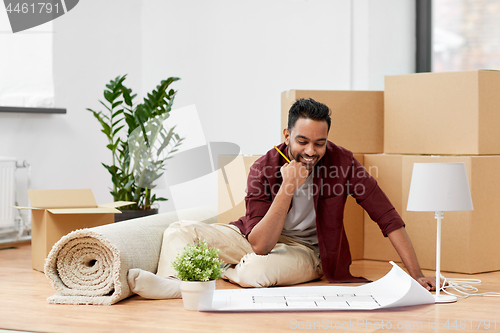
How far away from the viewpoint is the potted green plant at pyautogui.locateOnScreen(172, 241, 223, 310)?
1793 millimetres

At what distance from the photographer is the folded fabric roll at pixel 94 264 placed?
6.34 feet

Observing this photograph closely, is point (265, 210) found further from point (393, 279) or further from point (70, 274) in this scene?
point (70, 274)

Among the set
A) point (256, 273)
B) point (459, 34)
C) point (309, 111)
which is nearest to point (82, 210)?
point (256, 273)

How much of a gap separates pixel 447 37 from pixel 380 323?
7.86 ft

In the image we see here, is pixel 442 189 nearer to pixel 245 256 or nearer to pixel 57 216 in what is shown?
pixel 245 256

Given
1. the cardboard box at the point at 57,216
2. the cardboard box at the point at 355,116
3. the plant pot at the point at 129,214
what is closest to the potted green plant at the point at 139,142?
the plant pot at the point at 129,214

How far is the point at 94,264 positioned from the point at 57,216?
62cm

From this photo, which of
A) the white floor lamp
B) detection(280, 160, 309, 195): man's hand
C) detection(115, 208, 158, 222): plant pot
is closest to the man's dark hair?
detection(280, 160, 309, 195): man's hand

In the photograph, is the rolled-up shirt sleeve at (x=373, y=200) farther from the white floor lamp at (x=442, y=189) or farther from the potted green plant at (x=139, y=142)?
the potted green plant at (x=139, y=142)

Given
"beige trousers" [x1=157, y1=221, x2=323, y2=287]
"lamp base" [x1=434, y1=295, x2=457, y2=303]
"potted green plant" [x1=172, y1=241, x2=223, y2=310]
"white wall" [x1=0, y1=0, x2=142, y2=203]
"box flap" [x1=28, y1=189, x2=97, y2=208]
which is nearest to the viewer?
"potted green plant" [x1=172, y1=241, x2=223, y2=310]

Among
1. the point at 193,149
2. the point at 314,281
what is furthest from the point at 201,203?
the point at 314,281

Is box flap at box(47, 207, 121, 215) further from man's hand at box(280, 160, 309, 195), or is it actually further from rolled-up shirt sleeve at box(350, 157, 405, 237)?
rolled-up shirt sleeve at box(350, 157, 405, 237)

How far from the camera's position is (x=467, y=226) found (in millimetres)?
2473

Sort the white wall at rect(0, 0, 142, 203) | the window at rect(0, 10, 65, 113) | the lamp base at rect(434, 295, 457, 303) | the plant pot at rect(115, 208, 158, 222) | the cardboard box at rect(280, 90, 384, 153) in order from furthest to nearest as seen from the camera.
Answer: the white wall at rect(0, 0, 142, 203)
the window at rect(0, 10, 65, 113)
the plant pot at rect(115, 208, 158, 222)
the cardboard box at rect(280, 90, 384, 153)
the lamp base at rect(434, 295, 457, 303)
